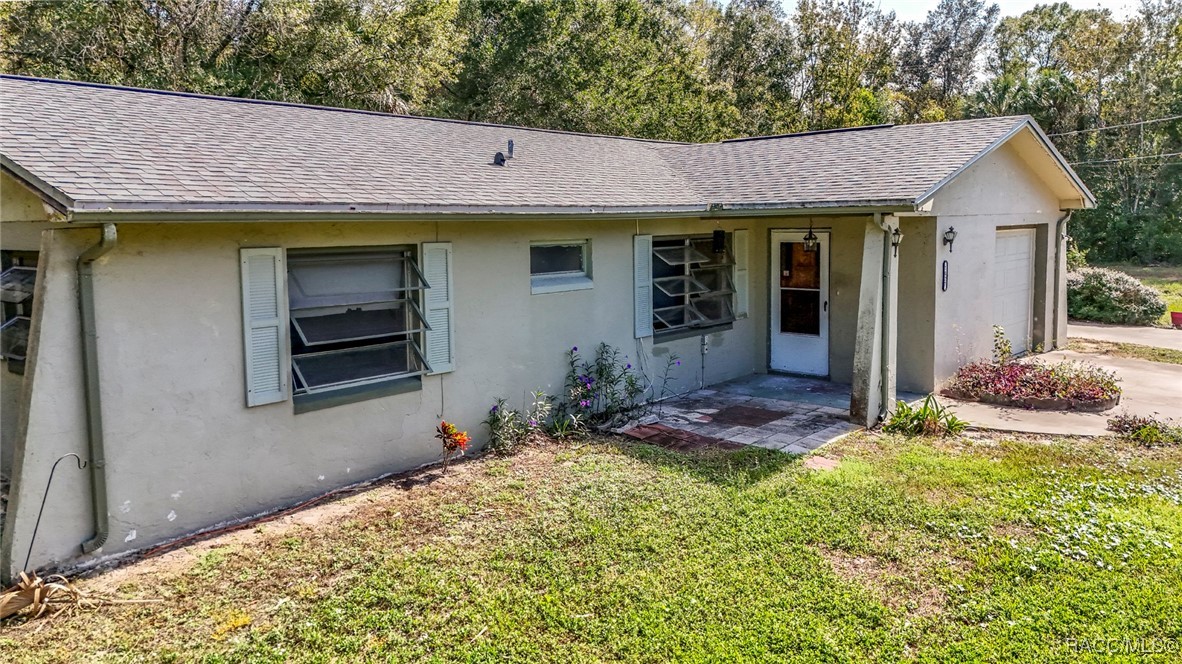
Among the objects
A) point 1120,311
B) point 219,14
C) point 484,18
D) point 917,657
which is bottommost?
point 917,657

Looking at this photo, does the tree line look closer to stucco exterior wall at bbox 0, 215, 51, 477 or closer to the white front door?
the white front door

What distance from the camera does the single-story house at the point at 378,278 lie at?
5051 mm

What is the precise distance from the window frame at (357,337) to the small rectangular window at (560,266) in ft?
4.80

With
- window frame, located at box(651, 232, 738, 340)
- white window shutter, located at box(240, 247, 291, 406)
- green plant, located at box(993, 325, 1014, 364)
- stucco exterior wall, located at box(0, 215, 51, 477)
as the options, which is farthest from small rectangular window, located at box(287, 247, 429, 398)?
green plant, located at box(993, 325, 1014, 364)

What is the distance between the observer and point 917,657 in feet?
12.9

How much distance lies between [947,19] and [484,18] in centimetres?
2516

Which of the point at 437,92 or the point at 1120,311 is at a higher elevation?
the point at 437,92

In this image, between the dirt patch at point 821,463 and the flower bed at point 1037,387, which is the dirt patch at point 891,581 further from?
the flower bed at point 1037,387

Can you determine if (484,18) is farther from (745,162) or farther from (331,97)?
(745,162)

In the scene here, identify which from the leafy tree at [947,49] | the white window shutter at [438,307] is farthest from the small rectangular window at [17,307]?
the leafy tree at [947,49]

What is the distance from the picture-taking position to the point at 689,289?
10.2 metres

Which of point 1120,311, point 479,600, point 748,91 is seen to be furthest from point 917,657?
point 748,91

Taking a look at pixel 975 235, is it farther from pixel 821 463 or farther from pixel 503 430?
pixel 503 430

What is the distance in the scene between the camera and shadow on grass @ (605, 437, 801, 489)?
6.68 meters
